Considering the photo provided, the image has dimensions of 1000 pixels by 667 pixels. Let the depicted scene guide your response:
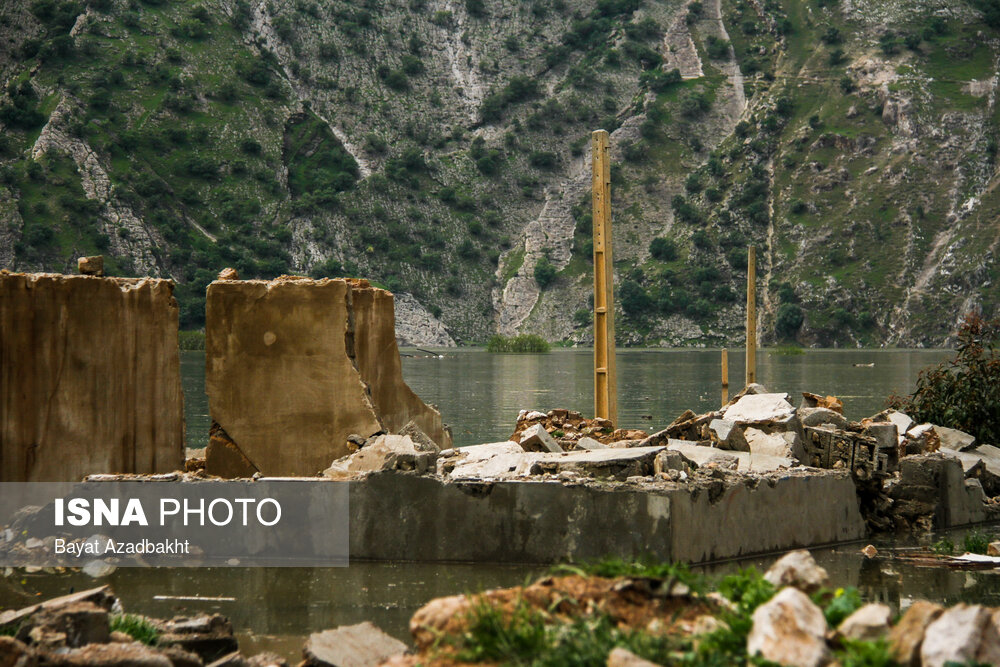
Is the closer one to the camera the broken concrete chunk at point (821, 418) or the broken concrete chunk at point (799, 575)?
the broken concrete chunk at point (799, 575)

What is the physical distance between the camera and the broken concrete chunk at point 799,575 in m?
5.72

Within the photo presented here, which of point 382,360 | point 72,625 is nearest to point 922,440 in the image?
point 382,360

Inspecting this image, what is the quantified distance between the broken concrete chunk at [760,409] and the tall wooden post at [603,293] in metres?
2.58

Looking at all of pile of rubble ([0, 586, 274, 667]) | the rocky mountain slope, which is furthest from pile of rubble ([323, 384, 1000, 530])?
the rocky mountain slope

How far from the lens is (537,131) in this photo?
139500 millimetres

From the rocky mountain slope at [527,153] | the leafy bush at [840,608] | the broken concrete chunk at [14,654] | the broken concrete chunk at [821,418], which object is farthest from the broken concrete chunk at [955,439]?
the rocky mountain slope at [527,153]

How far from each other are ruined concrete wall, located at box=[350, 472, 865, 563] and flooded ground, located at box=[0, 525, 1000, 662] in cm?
18

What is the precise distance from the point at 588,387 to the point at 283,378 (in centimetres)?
4118

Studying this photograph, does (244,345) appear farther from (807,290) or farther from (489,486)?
(807,290)

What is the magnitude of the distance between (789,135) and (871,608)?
124m

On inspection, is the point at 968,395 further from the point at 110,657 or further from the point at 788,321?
the point at 788,321

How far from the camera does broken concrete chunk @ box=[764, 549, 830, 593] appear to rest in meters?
5.72

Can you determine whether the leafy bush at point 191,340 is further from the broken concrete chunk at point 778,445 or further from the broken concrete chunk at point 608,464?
the broken concrete chunk at point 608,464

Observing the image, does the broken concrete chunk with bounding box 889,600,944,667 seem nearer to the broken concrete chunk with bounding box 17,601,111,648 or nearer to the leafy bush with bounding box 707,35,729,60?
the broken concrete chunk with bounding box 17,601,111,648
